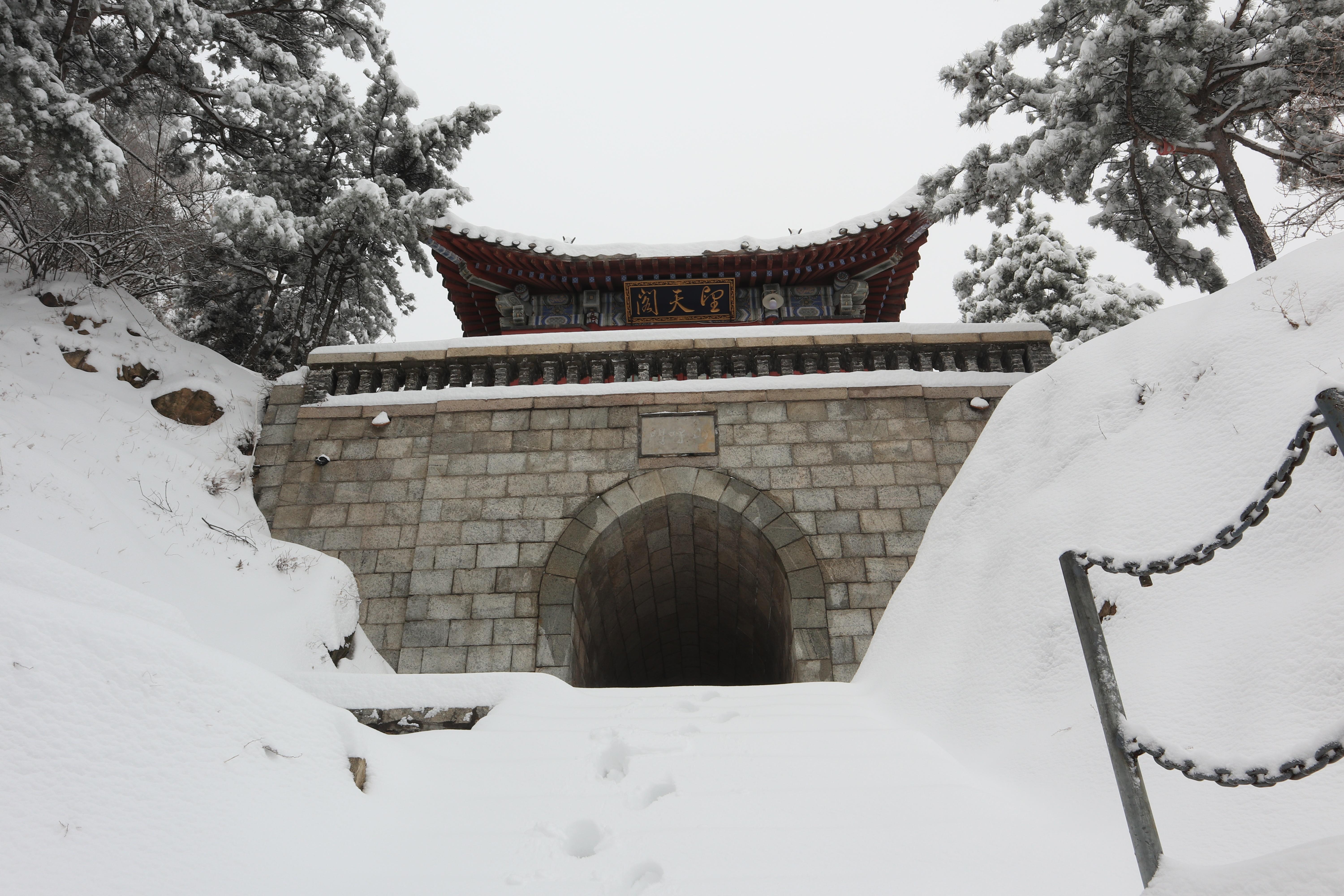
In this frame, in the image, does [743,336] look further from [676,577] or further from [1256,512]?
[1256,512]

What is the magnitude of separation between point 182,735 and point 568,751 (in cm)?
178

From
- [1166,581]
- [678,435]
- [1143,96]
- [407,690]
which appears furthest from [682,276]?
[1166,581]

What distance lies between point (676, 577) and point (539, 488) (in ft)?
7.76

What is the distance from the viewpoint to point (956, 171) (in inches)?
382

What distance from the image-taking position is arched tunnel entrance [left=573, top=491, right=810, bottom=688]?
771cm

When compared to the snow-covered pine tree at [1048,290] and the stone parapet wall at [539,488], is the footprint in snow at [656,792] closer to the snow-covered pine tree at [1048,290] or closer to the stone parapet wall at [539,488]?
the stone parapet wall at [539,488]

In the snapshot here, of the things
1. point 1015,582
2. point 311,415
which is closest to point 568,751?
point 1015,582

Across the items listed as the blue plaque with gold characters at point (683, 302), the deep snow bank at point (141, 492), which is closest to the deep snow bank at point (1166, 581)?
the deep snow bank at point (141, 492)

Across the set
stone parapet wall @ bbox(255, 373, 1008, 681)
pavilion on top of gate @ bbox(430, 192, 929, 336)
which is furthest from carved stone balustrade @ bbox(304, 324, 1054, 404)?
pavilion on top of gate @ bbox(430, 192, 929, 336)

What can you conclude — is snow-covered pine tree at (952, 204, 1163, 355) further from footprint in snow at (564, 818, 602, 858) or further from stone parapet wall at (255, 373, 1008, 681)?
footprint in snow at (564, 818, 602, 858)

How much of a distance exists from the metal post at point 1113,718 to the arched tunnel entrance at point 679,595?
16.4 ft

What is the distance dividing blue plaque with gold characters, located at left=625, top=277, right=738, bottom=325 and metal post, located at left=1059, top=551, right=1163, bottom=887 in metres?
8.92

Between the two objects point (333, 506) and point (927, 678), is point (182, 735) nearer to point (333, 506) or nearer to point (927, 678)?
point (927, 678)

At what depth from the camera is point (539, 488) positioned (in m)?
7.84
